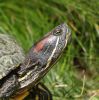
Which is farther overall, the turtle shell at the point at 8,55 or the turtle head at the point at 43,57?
the turtle head at the point at 43,57

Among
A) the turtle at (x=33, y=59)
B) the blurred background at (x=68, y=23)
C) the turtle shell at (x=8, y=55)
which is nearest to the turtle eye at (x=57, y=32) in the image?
the turtle at (x=33, y=59)

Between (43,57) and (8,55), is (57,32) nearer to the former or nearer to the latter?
(43,57)

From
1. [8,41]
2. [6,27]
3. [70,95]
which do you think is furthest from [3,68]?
[6,27]

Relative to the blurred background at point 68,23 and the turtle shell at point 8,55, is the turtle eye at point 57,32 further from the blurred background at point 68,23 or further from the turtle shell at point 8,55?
the blurred background at point 68,23

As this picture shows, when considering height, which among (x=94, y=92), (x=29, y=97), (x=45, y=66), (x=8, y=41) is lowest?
(x=94, y=92)

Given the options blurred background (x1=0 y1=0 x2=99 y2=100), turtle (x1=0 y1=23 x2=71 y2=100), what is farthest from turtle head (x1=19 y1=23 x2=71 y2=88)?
blurred background (x1=0 y1=0 x2=99 y2=100)

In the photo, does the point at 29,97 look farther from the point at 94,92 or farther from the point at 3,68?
the point at 94,92

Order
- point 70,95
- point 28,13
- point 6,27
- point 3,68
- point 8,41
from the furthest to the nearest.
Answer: point 28,13 < point 6,27 < point 70,95 < point 8,41 < point 3,68
